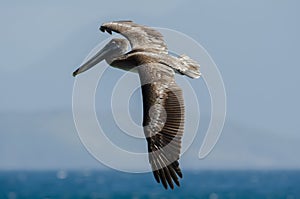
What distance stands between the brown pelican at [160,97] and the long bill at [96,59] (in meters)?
0.48

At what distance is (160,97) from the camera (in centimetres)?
1675

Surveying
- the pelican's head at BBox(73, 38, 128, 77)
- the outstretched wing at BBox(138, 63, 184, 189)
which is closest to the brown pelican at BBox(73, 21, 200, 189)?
the outstretched wing at BBox(138, 63, 184, 189)

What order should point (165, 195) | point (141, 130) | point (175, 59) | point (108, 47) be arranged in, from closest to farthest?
point (141, 130), point (175, 59), point (108, 47), point (165, 195)

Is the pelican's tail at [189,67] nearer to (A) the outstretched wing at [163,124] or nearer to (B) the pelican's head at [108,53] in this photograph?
(A) the outstretched wing at [163,124]

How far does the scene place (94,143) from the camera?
1847cm

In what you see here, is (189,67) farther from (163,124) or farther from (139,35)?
(163,124)

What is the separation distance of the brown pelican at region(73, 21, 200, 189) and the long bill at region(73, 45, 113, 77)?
475mm

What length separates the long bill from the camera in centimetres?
2028

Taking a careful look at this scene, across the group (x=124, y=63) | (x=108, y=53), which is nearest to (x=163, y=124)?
(x=124, y=63)

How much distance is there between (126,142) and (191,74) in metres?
1.48

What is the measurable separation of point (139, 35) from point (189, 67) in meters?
1.76

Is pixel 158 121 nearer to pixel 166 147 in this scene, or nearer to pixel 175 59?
pixel 166 147

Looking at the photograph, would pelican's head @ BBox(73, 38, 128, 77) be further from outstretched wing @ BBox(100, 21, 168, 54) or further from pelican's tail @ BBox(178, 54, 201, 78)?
pelican's tail @ BBox(178, 54, 201, 78)

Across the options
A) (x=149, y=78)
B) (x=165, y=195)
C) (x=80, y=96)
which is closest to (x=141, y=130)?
(x=149, y=78)
